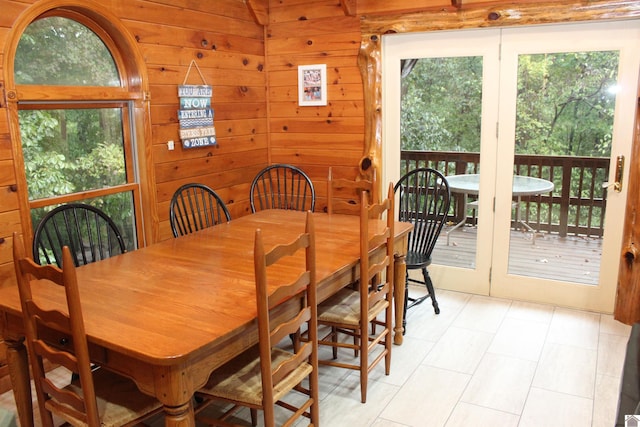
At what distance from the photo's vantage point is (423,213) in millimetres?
3855

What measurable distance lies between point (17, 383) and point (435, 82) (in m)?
3.22

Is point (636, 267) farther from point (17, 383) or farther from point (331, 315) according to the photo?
point (17, 383)

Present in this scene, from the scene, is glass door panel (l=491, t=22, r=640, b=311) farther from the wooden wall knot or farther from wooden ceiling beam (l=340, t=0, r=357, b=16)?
wooden ceiling beam (l=340, t=0, r=357, b=16)

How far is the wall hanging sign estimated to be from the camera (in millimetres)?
3682

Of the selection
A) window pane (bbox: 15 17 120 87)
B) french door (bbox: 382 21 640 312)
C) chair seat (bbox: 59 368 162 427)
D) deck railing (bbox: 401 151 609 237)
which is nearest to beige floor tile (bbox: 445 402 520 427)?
chair seat (bbox: 59 368 162 427)

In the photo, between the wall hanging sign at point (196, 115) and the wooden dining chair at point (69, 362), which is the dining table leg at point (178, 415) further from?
the wall hanging sign at point (196, 115)

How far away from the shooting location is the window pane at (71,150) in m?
2.95

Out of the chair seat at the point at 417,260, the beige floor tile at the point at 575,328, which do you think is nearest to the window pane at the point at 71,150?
the chair seat at the point at 417,260

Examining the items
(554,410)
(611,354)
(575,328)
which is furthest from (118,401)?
(575,328)

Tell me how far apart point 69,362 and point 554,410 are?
2178 millimetres

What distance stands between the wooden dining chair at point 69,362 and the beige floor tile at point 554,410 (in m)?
1.72

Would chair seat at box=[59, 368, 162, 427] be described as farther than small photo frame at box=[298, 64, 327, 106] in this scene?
No

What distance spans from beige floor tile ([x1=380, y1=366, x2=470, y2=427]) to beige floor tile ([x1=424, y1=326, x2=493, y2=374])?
8 centimetres

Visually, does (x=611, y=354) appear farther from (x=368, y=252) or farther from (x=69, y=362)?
(x=69, y=362)
